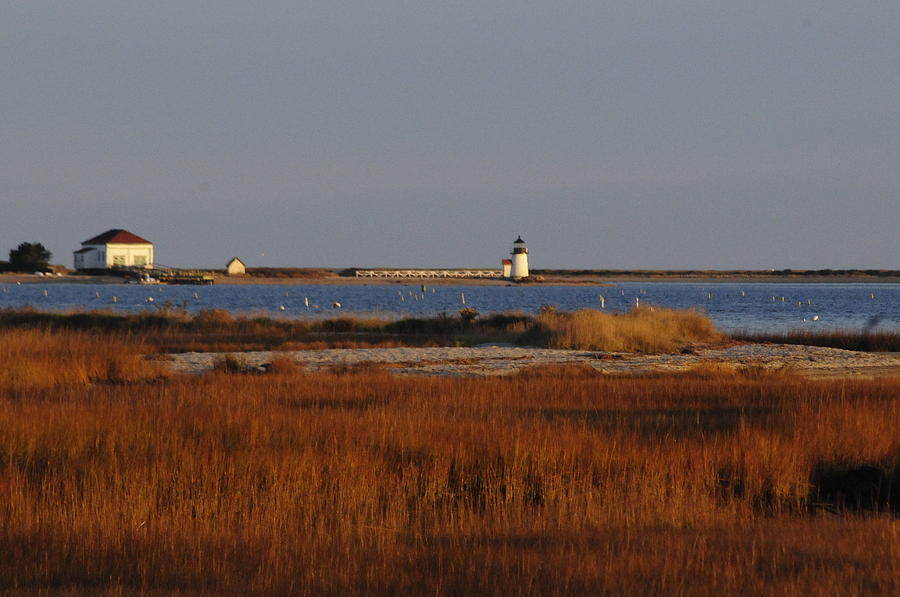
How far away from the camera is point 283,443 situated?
37.2ft

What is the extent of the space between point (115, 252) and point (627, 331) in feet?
428

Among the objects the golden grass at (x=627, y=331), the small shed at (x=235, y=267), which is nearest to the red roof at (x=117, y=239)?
the small shed at (x=235, y=267)

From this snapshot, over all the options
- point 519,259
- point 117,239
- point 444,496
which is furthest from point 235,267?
point 444,496

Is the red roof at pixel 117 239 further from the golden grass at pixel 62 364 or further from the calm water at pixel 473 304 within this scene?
the golden grass at pixel 62 364

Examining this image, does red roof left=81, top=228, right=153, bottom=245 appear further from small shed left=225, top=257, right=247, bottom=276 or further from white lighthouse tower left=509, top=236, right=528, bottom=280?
white lighthouse tower left=509, top=236, right=528, bottom=280

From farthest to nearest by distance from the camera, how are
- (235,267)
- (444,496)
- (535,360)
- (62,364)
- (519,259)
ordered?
(235,267)
(519,259)
(535,360)
(62,364)
(444,496)

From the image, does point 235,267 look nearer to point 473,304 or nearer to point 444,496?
point 473,304

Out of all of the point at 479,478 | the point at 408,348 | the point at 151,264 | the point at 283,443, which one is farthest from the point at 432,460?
the point at 151,264

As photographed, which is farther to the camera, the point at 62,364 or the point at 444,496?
the point at 62,364

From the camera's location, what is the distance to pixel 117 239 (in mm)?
152250

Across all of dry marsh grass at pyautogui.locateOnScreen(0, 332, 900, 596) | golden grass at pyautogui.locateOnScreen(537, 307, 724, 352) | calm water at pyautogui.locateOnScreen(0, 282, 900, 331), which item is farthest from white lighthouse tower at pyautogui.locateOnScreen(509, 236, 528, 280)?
dry marsh grass at pyautogui.locateOnScreen(0, 332, 900, 596)

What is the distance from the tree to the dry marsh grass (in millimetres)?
142440

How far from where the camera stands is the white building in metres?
152

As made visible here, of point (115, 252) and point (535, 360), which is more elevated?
point (115, 252)
